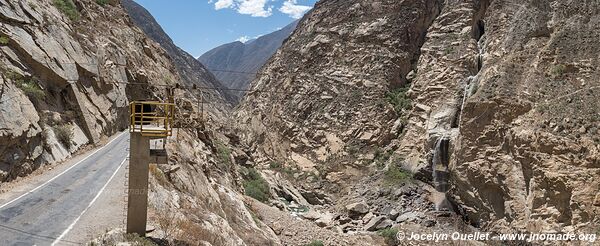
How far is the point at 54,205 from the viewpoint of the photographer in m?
9.69

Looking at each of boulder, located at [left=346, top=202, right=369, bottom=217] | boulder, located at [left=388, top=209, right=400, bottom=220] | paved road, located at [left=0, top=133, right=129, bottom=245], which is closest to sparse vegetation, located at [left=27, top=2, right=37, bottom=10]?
paved road, located at [left=0, top=133, right=129, bottom=245]

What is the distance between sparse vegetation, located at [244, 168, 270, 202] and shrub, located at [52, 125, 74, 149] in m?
11.0

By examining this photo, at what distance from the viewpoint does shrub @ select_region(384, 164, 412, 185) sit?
2776cm

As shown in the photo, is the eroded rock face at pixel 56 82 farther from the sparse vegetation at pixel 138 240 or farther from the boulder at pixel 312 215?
the boulder at pixel 312 215

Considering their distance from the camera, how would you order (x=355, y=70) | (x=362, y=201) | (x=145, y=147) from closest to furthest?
(x=145, y=147)
(x=362, y=201)
(x=355, y=70)

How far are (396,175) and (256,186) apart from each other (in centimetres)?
973

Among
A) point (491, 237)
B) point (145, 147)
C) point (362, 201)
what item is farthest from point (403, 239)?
point (145, 147)

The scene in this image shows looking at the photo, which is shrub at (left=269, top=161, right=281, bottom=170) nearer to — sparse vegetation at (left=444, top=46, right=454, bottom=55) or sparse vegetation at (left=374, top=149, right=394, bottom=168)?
sparse vegetation at (left=374, top=149, right=394, bottom=168)

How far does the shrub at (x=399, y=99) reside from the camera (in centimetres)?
3403

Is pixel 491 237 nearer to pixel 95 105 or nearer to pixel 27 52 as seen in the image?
pixel 95 105

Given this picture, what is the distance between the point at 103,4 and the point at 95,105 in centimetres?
1618

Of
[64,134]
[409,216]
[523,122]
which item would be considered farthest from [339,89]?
[64,134]

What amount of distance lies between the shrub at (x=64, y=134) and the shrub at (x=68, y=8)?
8.99 meters

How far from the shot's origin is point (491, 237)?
774 inches
